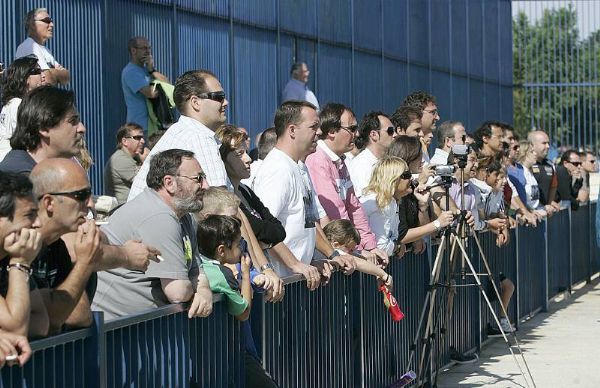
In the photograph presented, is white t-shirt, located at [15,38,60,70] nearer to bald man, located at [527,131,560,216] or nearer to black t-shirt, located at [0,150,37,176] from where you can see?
black t-shirt, located at [0,150,37,176]

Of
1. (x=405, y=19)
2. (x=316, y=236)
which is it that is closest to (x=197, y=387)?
(x=316, y=236)

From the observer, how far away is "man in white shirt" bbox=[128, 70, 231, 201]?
26.7 ft

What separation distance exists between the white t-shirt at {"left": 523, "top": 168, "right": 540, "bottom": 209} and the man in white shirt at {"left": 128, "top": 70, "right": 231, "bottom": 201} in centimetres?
953

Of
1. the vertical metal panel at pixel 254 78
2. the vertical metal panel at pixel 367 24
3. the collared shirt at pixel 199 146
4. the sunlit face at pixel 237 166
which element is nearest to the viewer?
the collared shirt at pixel 199 146

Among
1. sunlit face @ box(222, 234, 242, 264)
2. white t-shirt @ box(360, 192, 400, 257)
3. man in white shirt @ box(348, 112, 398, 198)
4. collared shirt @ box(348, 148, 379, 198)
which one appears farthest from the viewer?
man in white shirt @ box(348, 112, 398, 198)

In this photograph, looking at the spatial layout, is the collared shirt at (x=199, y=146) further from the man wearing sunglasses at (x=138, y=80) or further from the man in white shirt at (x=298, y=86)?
the man in white shirt at (x=298, y=86)

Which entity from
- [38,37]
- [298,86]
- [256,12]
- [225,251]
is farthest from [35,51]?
[298,86]

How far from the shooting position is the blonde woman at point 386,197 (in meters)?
10.5

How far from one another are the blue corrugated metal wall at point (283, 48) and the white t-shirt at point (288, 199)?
144 inches

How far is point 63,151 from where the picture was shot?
659 cm

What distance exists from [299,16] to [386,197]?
33.1 ft

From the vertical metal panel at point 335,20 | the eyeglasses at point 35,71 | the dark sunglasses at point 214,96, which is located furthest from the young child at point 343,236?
the vertical metal panel at point 335,20

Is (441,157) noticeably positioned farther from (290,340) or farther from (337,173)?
(290,340)

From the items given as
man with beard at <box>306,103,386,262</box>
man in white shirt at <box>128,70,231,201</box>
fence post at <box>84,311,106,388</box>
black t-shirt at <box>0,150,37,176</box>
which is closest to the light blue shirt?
man with beard at <box>306,103,386,262</box>
